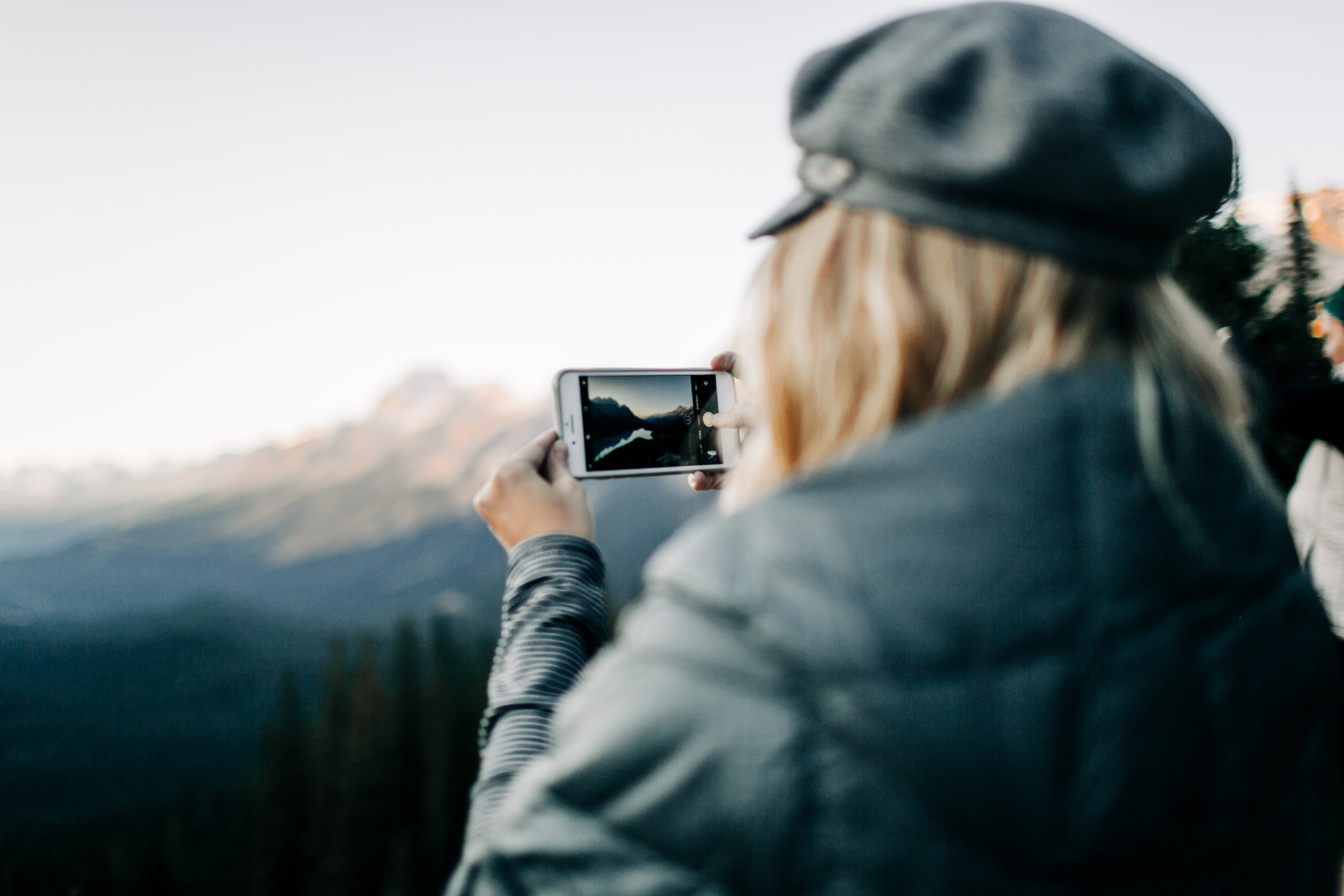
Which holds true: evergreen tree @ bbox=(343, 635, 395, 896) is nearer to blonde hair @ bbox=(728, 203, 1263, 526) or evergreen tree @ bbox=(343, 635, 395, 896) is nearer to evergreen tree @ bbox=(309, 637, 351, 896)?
evergreen tree @ bbox=(309, 637, 351, 896)

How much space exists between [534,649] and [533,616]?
0.05 meters

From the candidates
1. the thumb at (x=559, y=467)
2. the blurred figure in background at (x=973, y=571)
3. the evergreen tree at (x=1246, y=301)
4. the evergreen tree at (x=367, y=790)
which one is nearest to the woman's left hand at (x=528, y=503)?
the thumb at (x=559, y=467)

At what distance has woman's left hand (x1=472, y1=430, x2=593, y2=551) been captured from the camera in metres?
1.11

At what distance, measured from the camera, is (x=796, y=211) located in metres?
0.76

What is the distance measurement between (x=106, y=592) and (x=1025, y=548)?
1937 inches

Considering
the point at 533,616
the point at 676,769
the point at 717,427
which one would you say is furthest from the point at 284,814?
the point at 676,769

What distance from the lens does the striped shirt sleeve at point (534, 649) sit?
0.83 meters

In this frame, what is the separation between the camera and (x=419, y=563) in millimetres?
73875

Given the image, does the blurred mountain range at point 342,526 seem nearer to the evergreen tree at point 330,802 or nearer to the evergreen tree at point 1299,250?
the evergreen tree at point 330,802

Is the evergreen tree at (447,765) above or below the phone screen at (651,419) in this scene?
below

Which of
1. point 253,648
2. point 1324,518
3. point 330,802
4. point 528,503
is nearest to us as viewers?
point 528,503

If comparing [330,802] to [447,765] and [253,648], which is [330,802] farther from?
[253,648]

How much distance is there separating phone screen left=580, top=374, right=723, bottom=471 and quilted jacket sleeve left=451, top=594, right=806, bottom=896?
1346 millimetres

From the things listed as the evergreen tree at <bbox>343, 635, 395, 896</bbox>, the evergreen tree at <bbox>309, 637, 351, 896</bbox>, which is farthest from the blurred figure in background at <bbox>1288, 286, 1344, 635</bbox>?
the evergreen tree at <bbox>309, 637, 351, 896</bbox>
